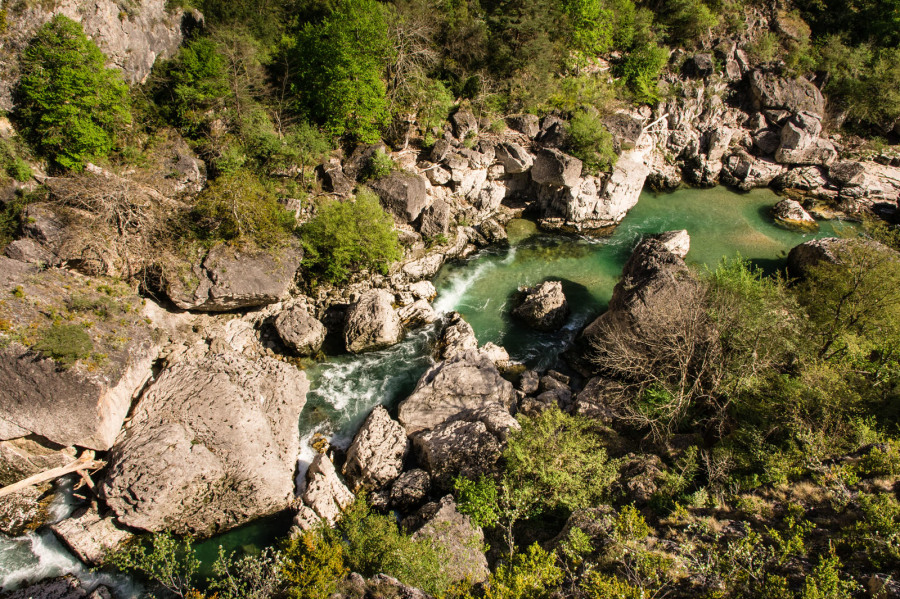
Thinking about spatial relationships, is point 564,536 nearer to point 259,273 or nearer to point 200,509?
point 200,509

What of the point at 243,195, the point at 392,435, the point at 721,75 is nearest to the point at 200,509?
the point at 392,435

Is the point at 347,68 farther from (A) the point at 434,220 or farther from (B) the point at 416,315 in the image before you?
(B) the point at 416,315

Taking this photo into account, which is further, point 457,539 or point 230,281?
point 230,281

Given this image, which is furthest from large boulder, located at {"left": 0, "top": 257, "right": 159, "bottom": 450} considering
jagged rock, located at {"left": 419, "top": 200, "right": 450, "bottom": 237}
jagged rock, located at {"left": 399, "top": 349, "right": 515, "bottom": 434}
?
jagged rock, located at {"left": 419, "top": 200, "right": 450, "bottom": 237}

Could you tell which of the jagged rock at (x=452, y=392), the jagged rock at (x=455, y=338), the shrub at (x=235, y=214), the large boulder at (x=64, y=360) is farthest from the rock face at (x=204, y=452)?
the jagged rock at (x=455, y=338)

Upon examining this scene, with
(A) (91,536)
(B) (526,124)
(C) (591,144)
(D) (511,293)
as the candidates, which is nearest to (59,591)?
A: (A) (91,536)
